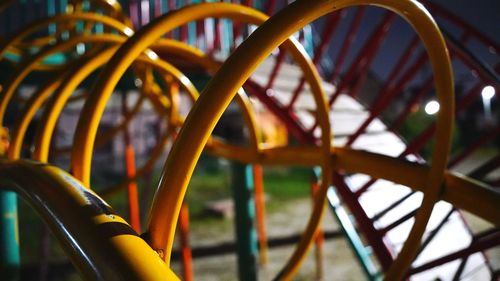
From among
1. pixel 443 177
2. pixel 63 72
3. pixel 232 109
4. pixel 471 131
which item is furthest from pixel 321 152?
Answer: pixel 471 131

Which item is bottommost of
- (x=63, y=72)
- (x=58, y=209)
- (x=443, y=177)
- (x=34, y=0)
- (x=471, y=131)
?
(x=58, y=209)

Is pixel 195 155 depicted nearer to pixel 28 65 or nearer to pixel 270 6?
pixel 28 65

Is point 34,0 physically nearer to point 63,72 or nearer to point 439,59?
point 63,72

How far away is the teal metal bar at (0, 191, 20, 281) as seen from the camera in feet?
2.60

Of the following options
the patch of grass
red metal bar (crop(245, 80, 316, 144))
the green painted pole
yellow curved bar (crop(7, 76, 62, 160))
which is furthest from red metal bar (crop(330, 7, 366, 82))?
the patch of grass

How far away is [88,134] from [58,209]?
0.24 m

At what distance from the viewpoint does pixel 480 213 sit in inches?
27.0

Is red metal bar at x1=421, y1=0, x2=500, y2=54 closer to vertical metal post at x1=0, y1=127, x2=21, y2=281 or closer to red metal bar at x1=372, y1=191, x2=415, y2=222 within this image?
red metal bar at x1=372, y1=191, x2=415, y2=222

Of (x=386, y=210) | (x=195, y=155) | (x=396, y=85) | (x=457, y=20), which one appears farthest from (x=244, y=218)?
(x=195, y=155)

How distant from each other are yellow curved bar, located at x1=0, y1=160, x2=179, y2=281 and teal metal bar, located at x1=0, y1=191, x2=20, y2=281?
411mm

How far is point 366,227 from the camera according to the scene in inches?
49.0

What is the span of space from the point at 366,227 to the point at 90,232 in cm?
105

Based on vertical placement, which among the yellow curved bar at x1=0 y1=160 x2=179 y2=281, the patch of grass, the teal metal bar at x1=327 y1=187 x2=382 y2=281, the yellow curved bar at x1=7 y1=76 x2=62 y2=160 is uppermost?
the patch of grass

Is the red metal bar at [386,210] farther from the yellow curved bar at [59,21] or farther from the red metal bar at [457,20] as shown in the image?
the yellow curved bar at [59,21]
